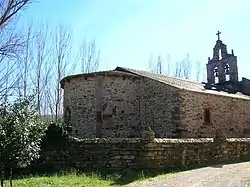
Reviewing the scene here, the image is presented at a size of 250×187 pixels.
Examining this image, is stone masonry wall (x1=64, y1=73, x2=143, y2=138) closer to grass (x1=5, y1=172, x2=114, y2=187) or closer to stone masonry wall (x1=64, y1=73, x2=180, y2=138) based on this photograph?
stone masonry wall (x1=64, y1=73, x2=180, y2=138)

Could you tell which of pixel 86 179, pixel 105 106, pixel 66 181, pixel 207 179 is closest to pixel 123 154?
pixel 86 179

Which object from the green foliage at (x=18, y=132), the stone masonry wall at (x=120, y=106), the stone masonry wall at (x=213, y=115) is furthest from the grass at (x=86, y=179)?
the stone masonry wall at (x=213, y=115)

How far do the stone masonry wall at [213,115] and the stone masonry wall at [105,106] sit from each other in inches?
122

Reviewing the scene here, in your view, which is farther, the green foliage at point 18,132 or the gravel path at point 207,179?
the gravel path at point 207,179

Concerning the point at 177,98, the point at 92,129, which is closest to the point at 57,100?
the point at 92,129

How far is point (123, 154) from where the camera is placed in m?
12.8

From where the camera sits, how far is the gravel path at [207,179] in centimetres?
959

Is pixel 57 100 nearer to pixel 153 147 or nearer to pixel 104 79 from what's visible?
pixel 104 79

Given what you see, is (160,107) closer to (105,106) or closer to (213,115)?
(105,106)

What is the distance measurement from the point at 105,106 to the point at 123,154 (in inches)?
326

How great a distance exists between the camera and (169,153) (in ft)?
44.1

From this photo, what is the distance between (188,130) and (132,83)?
4498mm

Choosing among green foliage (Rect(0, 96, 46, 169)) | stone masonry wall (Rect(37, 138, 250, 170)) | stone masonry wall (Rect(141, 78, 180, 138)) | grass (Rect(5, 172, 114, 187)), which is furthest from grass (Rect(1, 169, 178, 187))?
stone masonry wall (Rect(141, 78, 180, 138))

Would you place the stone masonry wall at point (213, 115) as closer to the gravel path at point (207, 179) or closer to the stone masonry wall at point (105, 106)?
the stone masonry wall at point (105, 106)
